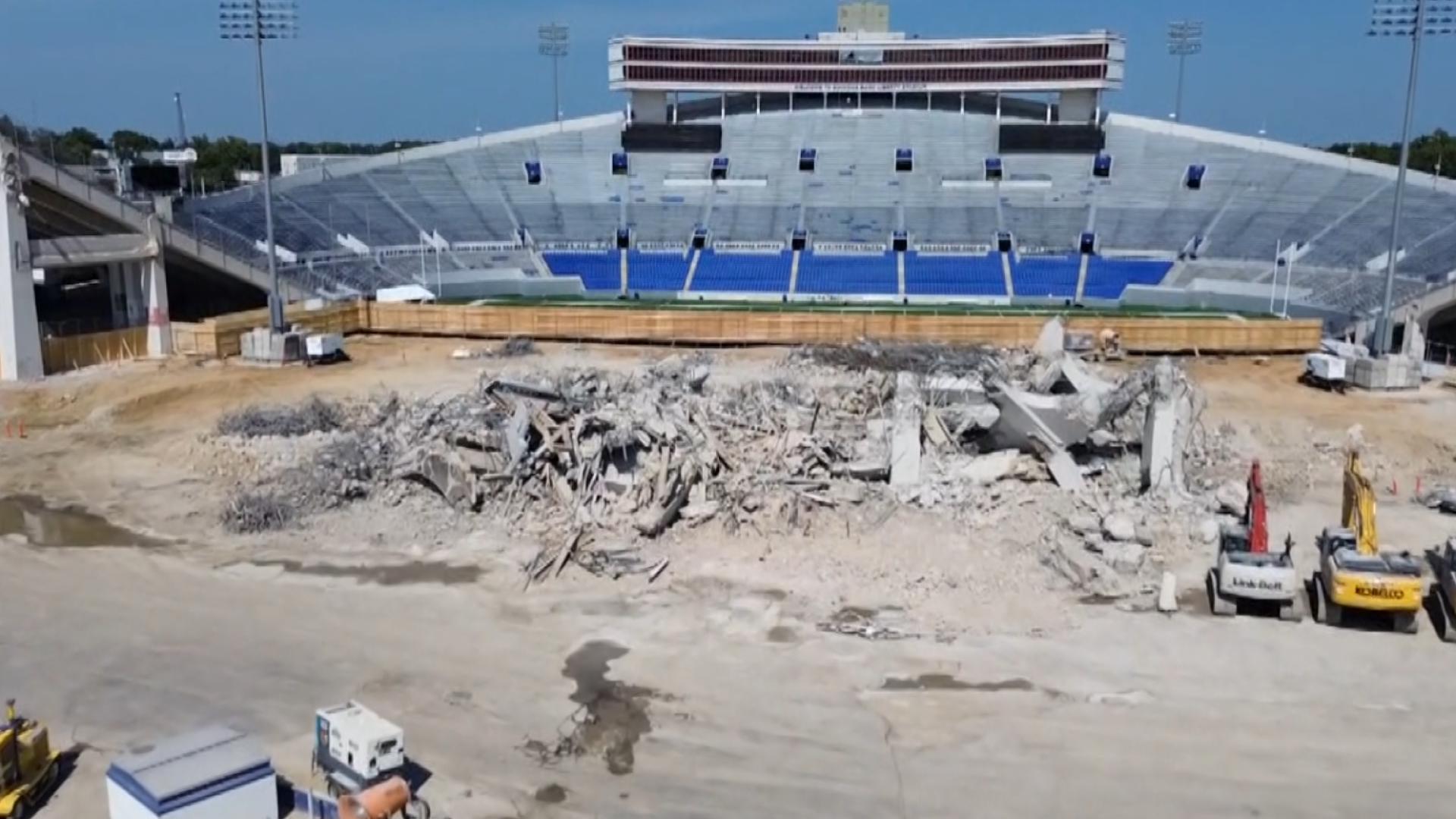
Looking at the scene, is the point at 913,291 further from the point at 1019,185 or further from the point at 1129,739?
the point at 1129,739

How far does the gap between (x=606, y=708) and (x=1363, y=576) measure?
455 inches

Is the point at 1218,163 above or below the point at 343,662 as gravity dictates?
above

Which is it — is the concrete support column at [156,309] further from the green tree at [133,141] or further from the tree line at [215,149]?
the green tree at [133,141]

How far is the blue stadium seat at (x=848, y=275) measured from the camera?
5381 centimetres

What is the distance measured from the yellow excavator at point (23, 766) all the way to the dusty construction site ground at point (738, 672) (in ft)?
1.05

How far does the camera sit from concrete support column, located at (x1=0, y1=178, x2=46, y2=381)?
3269 centimetres

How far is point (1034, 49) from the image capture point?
2596 inches

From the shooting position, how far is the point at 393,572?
19703mm

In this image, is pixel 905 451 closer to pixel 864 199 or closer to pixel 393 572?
pixel 393 572

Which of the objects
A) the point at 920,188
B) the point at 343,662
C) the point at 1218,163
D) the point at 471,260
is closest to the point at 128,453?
the point at 343,662

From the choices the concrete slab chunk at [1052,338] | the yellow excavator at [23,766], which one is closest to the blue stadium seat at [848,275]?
the concrete slab chunk at [1052,338]

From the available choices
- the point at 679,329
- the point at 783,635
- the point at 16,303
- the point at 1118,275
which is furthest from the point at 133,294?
the point at 1118,275

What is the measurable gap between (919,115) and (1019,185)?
939 cm

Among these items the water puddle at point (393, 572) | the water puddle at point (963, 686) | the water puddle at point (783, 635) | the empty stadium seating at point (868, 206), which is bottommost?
the water puddle at point (963, 686)
